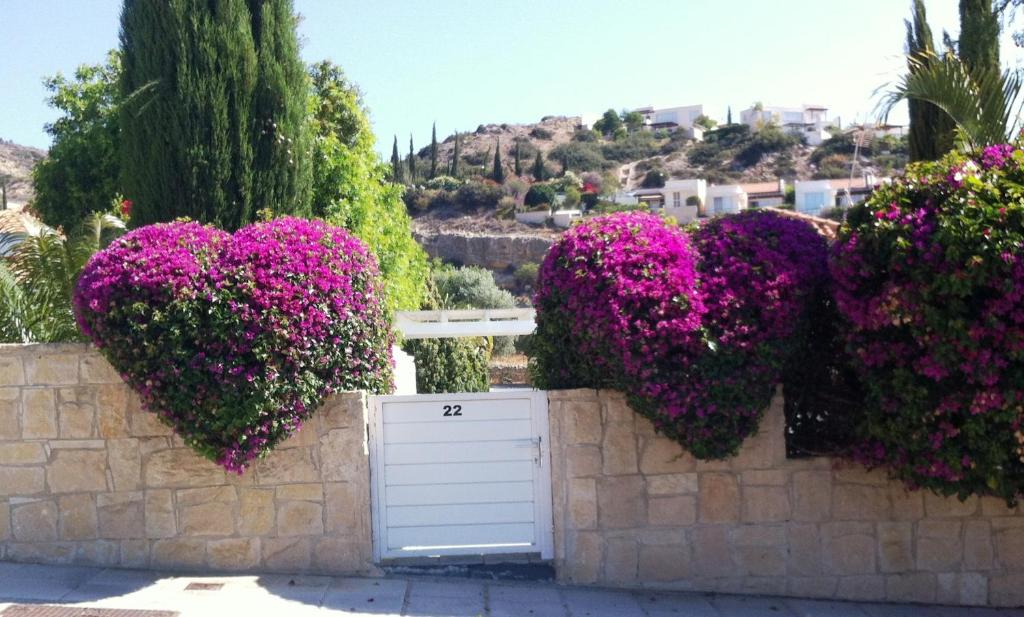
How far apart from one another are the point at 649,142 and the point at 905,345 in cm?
7200

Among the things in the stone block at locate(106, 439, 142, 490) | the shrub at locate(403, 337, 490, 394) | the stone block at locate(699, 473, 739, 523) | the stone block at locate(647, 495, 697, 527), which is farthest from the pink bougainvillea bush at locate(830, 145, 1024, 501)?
the shrub at locate(403, 337, 490, 394)

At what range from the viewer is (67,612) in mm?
5805

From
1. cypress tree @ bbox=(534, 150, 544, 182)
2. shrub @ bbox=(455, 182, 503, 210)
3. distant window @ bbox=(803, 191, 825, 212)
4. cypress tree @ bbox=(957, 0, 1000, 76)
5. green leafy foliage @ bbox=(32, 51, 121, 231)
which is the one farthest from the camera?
cypress tree @ bbox=(534, 150, 544, 182)

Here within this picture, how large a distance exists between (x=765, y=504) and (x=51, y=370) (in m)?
5.28

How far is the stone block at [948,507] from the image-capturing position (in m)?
6.91

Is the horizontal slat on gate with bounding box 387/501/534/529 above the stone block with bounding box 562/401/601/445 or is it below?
below

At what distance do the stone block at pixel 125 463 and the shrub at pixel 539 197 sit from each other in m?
50.8

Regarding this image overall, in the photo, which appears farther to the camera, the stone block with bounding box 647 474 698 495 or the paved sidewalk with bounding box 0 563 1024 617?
the stone block with bounding box 647 474 698 495

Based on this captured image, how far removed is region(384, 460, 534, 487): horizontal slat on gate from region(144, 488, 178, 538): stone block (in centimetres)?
155

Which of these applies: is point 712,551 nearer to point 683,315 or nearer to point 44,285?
point 683,315

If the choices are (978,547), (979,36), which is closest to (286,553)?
(978,547)

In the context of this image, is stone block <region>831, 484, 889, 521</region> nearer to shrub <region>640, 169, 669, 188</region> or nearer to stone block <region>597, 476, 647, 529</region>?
stone block <region>597, 476, 647, 529</region>

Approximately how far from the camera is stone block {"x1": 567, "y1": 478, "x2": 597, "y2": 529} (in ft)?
22.2

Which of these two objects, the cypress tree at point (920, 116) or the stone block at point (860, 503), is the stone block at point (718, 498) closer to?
the stone block at point (860, 503)
